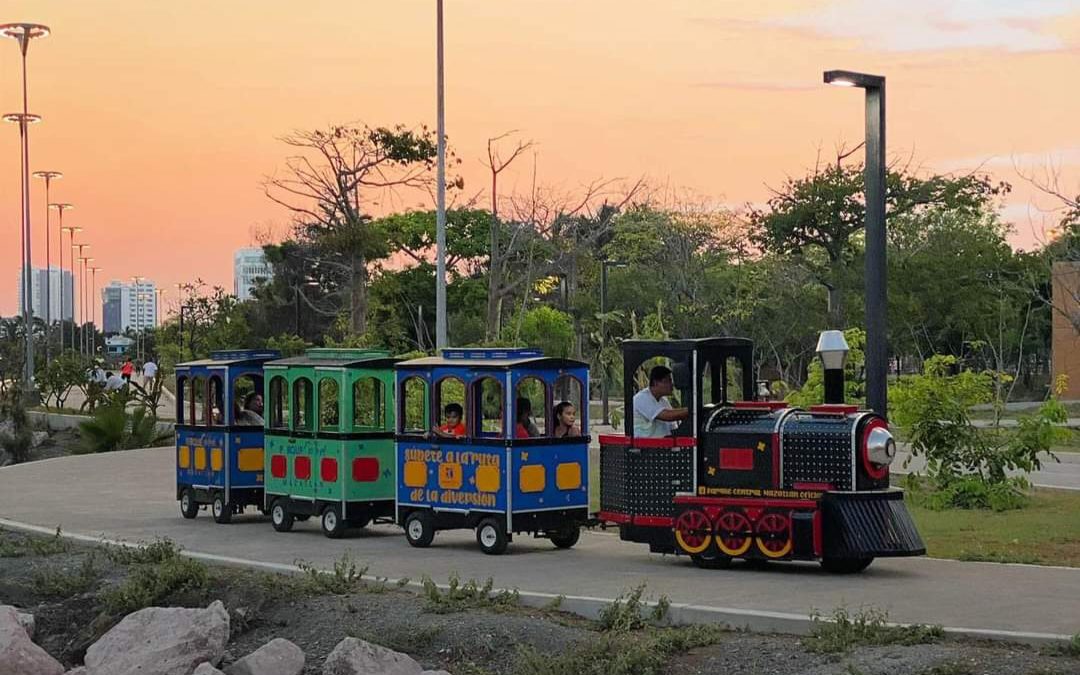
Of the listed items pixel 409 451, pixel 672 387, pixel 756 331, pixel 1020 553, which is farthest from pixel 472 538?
Answer: pixel 756 331

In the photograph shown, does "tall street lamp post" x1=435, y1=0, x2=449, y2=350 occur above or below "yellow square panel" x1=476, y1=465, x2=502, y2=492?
above

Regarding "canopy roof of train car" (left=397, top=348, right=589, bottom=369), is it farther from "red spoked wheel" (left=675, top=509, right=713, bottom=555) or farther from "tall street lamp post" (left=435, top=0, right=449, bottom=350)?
"tall street lamp post" (left=435, top=0, right=449, bottom=350)

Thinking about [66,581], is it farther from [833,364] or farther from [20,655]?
[833,364]

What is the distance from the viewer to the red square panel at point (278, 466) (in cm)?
1870

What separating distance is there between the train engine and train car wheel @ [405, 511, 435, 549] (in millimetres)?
2145

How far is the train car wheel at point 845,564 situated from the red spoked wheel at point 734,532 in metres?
0.68

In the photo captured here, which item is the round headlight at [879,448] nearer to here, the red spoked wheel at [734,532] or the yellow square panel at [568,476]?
the red spoked wheel at [734,532]

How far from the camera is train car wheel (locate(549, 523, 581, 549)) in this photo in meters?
16.7

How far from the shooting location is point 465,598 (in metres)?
12.6

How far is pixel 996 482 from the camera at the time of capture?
797 inches

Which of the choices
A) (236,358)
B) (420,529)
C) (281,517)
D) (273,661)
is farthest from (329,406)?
(273,661)

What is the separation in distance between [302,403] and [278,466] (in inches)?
30.1

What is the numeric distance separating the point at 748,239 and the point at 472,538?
5250cm

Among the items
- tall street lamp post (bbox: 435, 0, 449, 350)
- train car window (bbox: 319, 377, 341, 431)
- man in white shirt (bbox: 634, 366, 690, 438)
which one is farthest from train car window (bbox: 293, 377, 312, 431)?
tall street lamp post (bbox: 435, 0, 449, 350)
